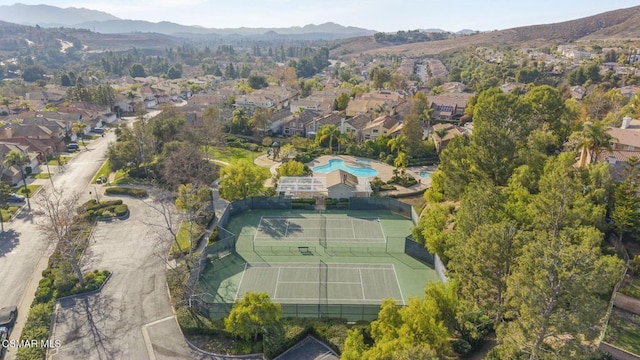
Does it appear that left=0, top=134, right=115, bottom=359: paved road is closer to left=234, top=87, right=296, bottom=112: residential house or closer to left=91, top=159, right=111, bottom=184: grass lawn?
left=91, top=159, right=111, bottom=184: grass lawn

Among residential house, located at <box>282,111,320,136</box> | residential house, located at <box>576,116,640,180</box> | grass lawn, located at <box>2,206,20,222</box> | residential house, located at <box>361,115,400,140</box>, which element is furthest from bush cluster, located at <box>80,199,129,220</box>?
residential house, located at <box>576,116,640,180</box>

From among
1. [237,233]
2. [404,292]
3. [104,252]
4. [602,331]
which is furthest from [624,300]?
[104,252]

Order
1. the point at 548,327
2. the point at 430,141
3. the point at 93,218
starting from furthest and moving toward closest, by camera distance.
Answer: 1. the point at 430,141
2. the point at 93,218
3. the point at 548,327

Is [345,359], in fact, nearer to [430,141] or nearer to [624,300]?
[624,300]

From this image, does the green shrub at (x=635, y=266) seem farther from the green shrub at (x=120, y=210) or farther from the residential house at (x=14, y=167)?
the residential house at (x=14, y=167)

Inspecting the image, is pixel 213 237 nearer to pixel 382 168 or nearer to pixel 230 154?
pixel 382 168

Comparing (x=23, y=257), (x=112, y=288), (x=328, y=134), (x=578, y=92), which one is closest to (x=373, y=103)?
(x=328, y=134)
